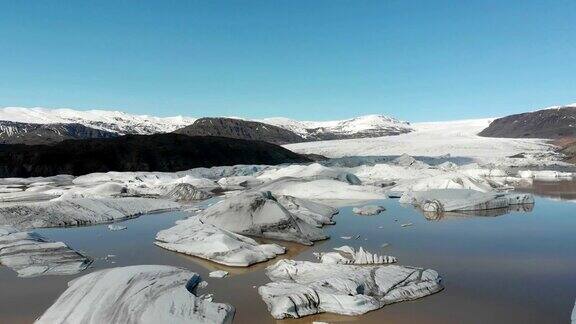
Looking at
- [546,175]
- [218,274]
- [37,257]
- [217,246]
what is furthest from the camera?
[546,175]

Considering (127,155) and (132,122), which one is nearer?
(127,155)

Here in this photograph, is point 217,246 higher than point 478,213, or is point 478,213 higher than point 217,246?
point 217,246

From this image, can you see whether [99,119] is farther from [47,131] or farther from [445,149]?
[445,149]

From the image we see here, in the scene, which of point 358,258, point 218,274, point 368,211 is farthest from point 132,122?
point 358,258

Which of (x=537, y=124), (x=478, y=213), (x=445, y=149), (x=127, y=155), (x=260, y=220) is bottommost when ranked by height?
(x=478, y=213)

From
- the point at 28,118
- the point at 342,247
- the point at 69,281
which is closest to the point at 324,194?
the point at 342,247

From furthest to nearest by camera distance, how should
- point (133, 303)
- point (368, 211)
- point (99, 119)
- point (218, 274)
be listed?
point (99, 119) < point (368, 211) < point (218, 274) < point (133, 303)

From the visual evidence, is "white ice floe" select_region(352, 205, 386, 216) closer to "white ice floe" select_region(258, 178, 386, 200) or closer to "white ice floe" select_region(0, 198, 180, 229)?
"white ice floe" select_region(258, 178, 386, 200)
